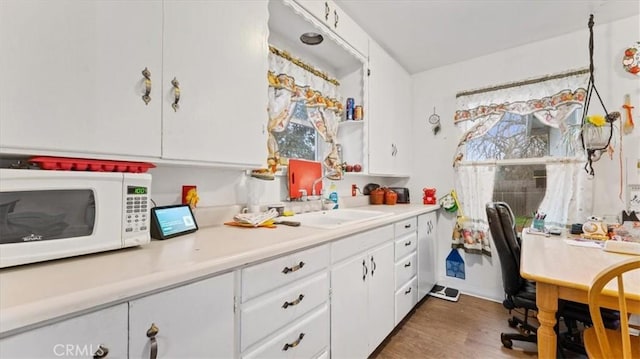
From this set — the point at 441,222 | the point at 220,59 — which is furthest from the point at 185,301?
the point at 441,222

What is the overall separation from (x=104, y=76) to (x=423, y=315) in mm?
2660

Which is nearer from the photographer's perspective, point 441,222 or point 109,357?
point 109,357

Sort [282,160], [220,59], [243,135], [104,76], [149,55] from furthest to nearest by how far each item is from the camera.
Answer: [282,160] < [243,135] < [220,59] < [149,55] < [104,76]

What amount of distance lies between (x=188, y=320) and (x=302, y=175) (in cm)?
139

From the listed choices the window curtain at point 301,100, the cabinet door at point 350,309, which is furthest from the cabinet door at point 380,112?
the cabinet door at point 350,309

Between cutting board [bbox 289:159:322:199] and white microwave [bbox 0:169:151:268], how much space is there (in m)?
1.09

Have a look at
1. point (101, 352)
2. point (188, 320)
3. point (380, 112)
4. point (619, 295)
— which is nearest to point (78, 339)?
point (101, 352)

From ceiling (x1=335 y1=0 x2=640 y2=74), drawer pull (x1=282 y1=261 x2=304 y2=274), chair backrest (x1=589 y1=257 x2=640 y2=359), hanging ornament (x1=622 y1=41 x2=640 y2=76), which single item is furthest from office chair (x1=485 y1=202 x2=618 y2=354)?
hanging ornament (x1=622 y1=41 x2=640 y2=76)

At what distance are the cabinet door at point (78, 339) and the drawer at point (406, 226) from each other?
1696mm

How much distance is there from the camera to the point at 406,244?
7.13 ft

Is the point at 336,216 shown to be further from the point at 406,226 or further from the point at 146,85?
the point at 146,85

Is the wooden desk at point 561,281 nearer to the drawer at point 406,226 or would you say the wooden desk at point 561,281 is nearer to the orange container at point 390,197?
the drawer at point 406,226

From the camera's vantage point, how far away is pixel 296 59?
206 centimetres

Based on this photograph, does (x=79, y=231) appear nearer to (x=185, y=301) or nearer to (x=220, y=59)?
(x=185, y=301)
